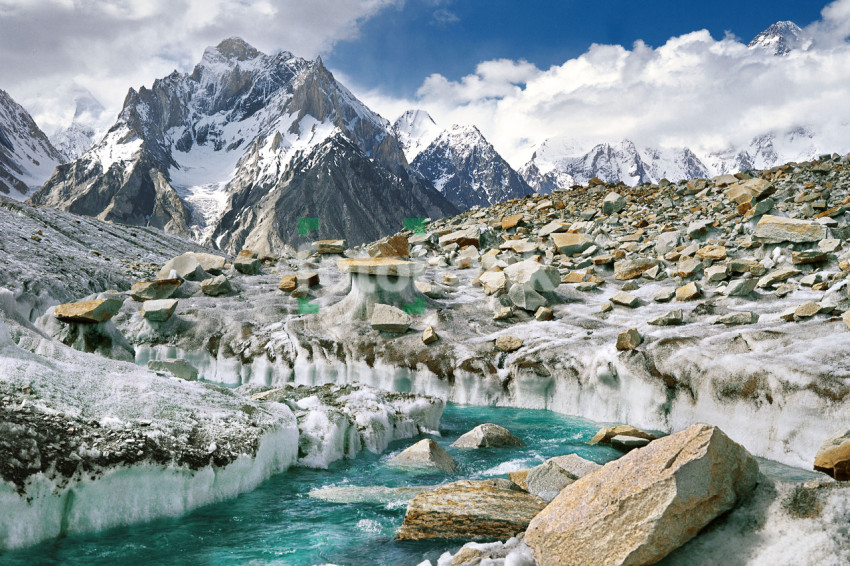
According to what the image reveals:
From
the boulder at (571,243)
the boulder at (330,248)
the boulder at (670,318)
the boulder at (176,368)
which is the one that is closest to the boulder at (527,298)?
the boulder at (670,318)

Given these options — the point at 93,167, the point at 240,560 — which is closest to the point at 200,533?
the point at 240,560

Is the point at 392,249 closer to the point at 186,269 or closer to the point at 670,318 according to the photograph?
the point at 186,269

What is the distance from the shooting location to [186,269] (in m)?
22.9

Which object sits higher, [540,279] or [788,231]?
[788,231]

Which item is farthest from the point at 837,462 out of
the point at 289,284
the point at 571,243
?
the point at 289,284

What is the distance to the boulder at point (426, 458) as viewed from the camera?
9.62 meters

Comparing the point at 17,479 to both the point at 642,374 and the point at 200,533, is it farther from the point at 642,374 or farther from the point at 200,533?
the point at 642,374

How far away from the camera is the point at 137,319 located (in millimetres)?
19234

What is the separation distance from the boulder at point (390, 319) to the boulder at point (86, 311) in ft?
25.4

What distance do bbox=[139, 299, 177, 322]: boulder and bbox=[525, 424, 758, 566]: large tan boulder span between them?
16299 millimetres

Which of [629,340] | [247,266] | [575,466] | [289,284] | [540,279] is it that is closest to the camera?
[575,466]

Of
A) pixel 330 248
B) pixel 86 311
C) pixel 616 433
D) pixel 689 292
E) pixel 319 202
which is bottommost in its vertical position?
pixel 616 433

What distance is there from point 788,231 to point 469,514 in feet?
53.9

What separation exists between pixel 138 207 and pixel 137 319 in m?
183
